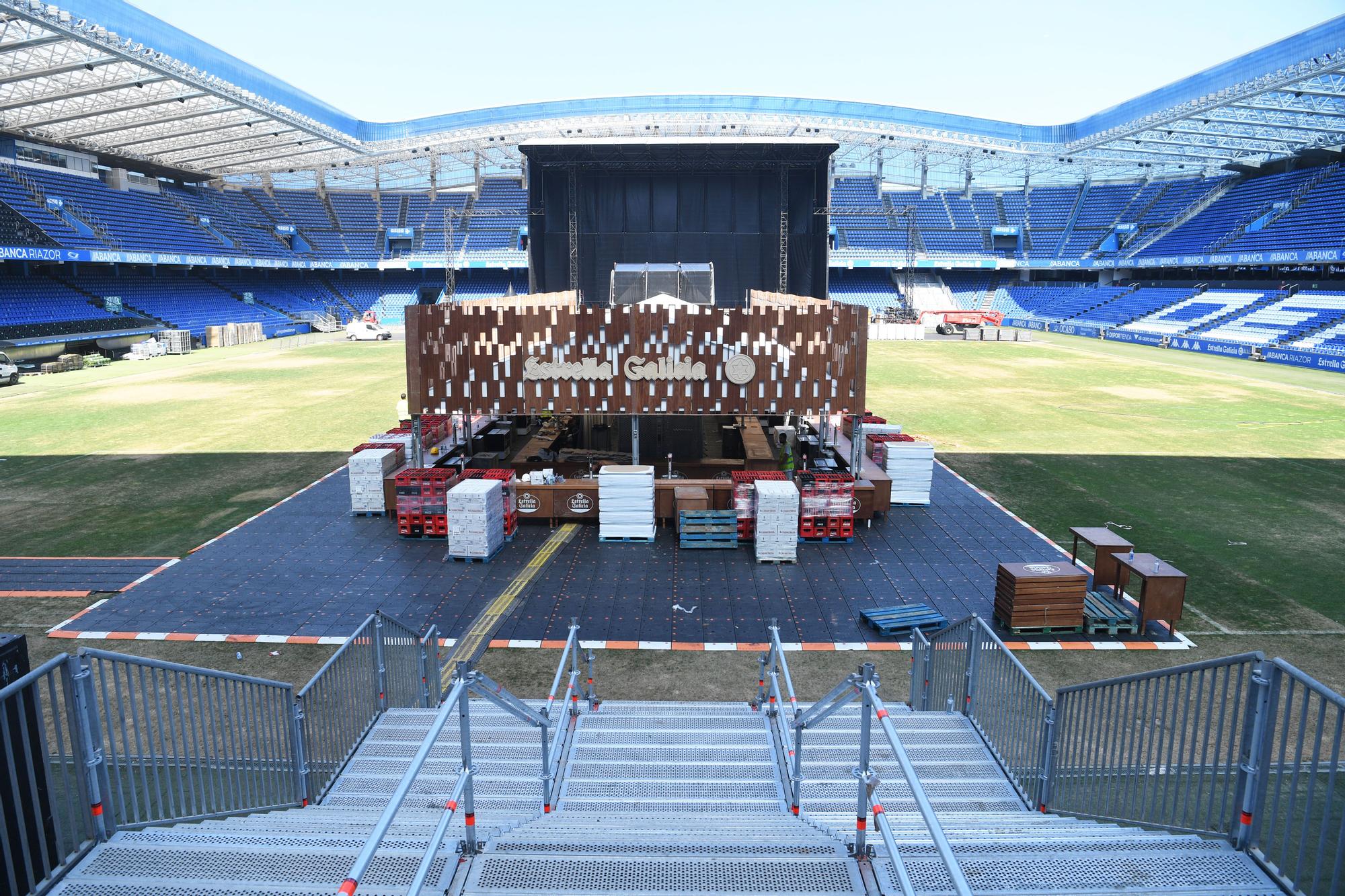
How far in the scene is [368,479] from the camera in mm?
20438

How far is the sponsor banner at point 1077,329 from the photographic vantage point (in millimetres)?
73944

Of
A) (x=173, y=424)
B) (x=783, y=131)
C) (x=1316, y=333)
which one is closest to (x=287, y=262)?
(x=783, y=131)

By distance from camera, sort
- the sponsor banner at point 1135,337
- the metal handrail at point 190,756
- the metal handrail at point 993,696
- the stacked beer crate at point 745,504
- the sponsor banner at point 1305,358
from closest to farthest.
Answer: the metal handrail at point 190,756
the metal handrail at point 993,696
the stacked beer crate at point 745,504
the sponsor banner at point 1305,358
the sponsor banner at point 1135,337

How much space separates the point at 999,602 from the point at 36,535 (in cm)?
2067

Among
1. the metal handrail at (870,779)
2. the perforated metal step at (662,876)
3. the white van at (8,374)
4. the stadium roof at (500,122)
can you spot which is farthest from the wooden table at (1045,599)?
the white van at (8,374)

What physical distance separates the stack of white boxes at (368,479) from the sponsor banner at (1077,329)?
67.9 metres

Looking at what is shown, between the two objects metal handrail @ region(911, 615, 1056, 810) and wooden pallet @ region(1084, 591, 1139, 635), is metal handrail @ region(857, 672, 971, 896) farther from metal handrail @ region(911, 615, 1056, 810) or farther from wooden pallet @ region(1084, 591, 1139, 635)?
wooden pallet @ region(1084, 591, 1139, 635)

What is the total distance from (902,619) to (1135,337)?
63185 mm

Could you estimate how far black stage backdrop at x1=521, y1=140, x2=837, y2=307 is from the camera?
1384 inches

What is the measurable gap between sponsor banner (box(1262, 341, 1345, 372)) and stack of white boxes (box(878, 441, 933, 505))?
4146 centimetres

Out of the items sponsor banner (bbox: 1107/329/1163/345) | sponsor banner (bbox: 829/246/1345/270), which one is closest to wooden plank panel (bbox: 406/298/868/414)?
sponsor banner (bbox: 1107/329/1163/345)

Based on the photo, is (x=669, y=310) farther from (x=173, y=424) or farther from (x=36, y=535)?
(x=173, y=424)

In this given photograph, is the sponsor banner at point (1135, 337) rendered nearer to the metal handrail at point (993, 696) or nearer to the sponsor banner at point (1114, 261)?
the sponsor banner at point (1114, 261)

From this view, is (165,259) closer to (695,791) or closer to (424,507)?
(424,507)
